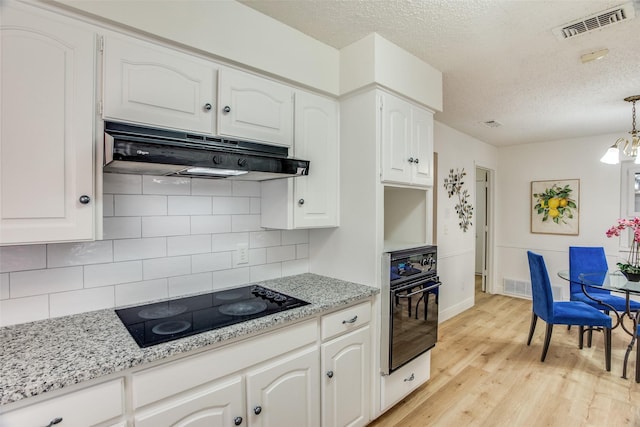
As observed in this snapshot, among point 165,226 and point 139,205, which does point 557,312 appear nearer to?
point 165,226

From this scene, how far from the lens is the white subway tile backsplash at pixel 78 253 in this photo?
4.73ft

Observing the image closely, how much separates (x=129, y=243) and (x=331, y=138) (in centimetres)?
136

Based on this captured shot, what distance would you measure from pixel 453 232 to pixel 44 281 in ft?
13.1

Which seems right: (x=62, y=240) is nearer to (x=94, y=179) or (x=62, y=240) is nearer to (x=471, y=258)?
(x=94, y=179)

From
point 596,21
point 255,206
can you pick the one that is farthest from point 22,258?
point 596,21

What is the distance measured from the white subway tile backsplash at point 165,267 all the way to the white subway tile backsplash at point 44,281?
287mm

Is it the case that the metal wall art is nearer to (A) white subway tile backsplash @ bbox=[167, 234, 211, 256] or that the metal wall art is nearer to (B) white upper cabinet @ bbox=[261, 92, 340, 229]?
(B) white upper cabinet @ bbox=[261, 92, 340, 229]

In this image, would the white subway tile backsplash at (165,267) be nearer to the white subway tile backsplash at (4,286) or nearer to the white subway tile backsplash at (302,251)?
the white subway tile backsplash at (4,286)

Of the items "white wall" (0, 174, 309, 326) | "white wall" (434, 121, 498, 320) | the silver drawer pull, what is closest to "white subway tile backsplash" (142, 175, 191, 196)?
"white wall" (0, 174, 309, 326)

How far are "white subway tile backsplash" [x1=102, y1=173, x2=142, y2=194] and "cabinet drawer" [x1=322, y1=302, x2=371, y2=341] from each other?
1.20 meters

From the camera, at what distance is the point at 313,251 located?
242 centimetres

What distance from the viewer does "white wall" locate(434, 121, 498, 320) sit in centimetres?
388

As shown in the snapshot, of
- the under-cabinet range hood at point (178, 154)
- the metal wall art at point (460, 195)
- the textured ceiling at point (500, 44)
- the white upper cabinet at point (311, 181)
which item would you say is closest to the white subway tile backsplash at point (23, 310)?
the under-cabinet range hood at point (178, 154)

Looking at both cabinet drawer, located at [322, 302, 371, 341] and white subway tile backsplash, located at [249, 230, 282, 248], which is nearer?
cabinet drawer, located at [322, 302, 371, 341]
